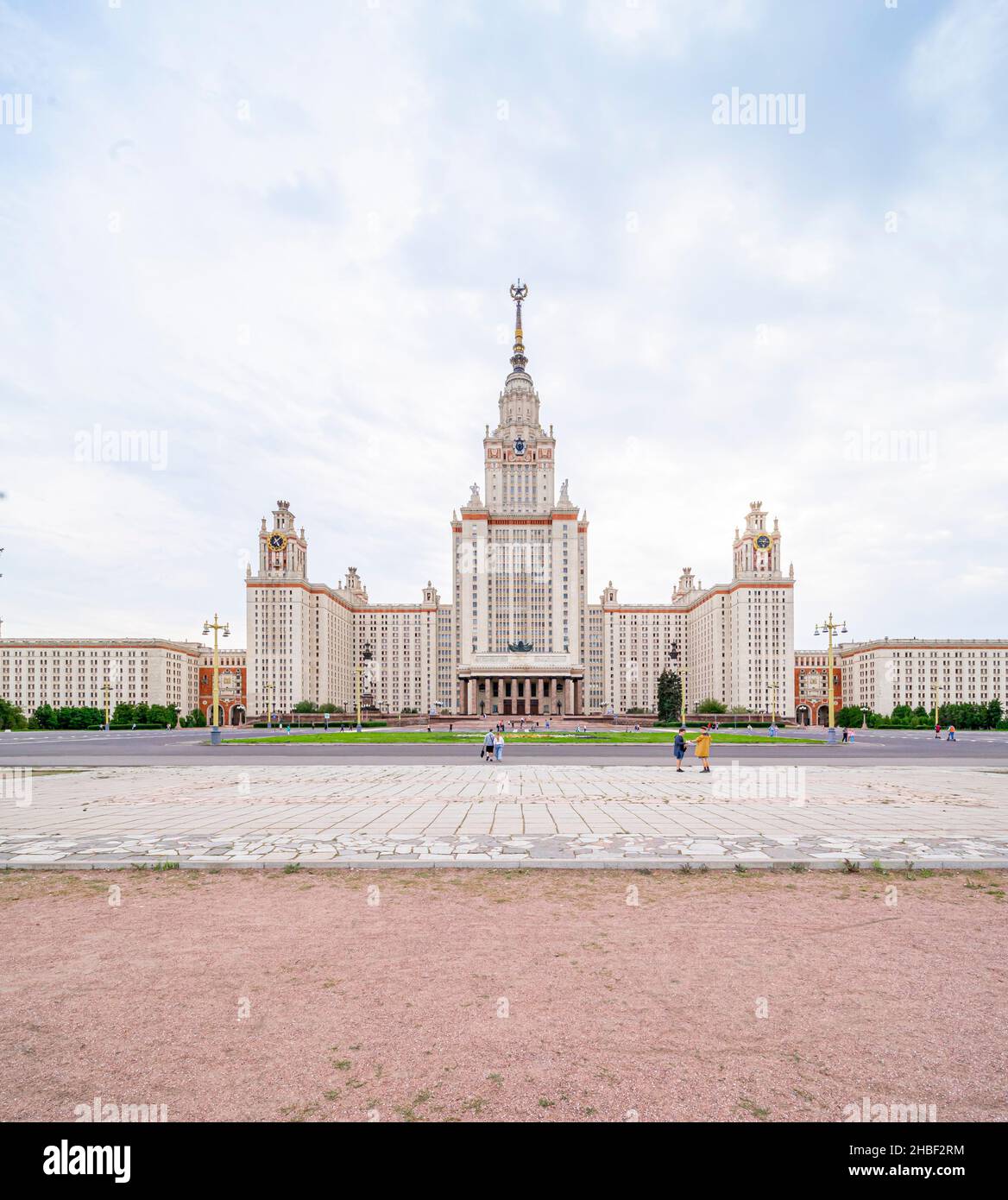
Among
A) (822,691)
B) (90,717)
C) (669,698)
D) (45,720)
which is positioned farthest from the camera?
(822,691)

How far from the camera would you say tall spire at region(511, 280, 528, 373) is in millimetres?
148750

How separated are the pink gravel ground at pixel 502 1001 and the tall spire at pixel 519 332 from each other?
15171 cm

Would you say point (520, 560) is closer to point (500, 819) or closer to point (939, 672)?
point (939, 672)

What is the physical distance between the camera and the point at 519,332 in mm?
150500

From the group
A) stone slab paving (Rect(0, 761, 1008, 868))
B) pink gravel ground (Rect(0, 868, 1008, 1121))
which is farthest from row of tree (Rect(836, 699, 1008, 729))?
pink gravel ground (Rect(0, 868, 1008, 1121))

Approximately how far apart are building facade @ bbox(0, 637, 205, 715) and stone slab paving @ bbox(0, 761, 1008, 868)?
13302 centimetres

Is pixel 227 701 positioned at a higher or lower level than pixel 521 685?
lower

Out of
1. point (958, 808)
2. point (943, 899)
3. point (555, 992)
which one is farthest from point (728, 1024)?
point (958, 808)

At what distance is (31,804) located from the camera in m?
15.5

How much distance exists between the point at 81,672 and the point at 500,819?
157824 millimetres

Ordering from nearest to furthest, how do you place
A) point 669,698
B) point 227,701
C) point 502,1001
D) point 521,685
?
point 502,1001
point 669,698
point 227,701
point 521,685

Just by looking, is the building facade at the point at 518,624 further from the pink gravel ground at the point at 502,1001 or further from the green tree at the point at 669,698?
the pink gravel ground at the point at 502,1001

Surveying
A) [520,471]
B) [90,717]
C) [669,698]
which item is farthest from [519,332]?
[90,717]

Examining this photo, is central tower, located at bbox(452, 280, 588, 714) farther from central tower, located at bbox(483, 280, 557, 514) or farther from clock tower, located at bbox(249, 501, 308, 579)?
clock tower, located at bbox(249, 501, 308, 579)
